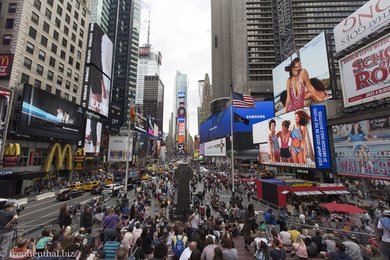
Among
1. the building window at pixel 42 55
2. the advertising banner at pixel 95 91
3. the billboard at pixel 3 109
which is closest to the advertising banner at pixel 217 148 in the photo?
the advertising banner at pixel 95 91

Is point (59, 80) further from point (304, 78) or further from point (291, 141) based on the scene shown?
point (304, 78)

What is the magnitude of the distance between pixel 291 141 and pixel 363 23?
17772 mm

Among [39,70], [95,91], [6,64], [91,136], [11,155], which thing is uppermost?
[95,91]

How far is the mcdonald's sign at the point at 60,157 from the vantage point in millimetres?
36031

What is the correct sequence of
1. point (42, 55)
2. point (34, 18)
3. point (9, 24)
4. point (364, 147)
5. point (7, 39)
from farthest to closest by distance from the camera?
1. point (42, 55)
2. point (34, 18)
3. point (9, 24)
4. point (7, 39)
5. point (364, 147)

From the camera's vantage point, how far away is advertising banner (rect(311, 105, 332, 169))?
27.2m

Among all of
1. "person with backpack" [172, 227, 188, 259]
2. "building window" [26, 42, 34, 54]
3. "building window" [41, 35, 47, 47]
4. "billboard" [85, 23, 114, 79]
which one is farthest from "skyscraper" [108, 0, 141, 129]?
"person with backpack" [172, 227, 188, 259]

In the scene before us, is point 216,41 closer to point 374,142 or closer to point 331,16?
point 331,16

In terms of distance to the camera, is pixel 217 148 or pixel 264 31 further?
pixel 264 31

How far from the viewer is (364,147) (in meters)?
24.6

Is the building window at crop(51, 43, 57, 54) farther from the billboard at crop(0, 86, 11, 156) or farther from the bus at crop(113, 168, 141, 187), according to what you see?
the bus at crop(113, 168, 141, 187)

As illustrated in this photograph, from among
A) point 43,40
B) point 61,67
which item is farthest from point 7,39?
point 61,67

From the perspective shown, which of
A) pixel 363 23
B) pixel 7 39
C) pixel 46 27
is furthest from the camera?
pixel 46 27

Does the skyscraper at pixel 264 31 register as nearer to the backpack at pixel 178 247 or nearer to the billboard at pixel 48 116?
the billboard at pixel 48 116
